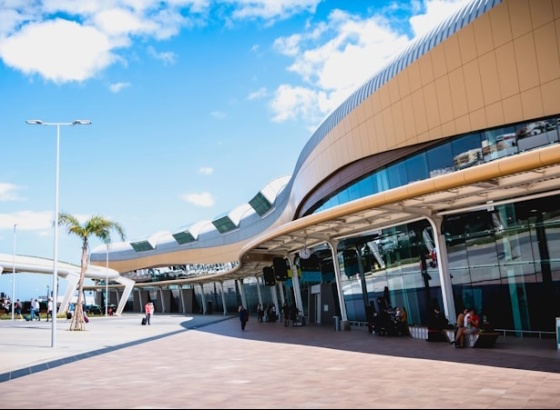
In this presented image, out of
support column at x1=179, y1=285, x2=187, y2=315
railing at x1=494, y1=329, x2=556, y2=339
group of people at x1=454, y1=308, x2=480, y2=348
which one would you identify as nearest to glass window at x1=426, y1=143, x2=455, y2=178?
railing at x1=494, y1=329, x2=556, y2=339

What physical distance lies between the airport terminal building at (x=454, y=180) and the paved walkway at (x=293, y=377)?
2.87 meters

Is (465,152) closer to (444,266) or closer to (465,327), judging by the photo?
(444,266)

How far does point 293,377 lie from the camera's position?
1073cm

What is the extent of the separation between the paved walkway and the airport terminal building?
287 centimetres

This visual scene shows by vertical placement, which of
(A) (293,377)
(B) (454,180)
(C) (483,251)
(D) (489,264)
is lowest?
(A) (293,377)

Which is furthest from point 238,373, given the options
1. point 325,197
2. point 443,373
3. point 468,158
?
point 325,197

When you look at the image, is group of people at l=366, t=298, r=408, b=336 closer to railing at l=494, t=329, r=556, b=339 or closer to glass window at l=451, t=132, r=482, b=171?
railing at l=494, t=329, r=556, b=339

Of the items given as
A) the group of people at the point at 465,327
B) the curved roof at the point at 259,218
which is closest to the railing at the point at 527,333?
the group of people at the point at 465,327

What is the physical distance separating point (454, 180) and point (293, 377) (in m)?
6.22

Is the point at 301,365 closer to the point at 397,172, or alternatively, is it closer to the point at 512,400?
the point at 512,400

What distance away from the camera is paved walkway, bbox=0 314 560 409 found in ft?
27.2

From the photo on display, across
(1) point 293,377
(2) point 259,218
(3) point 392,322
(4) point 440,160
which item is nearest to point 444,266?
(3) point 392,322

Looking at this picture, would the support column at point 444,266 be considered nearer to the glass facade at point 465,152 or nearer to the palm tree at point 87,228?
the glass facade at point 465,152

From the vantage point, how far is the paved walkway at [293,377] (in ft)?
27.2
